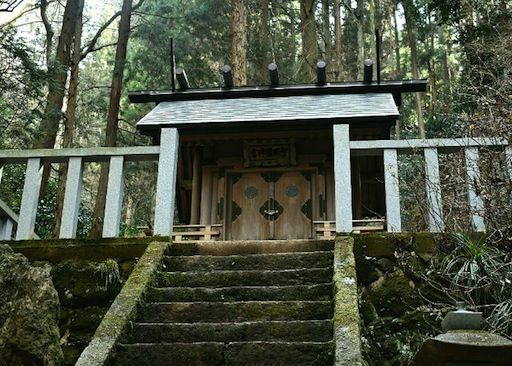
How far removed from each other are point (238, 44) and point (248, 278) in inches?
318

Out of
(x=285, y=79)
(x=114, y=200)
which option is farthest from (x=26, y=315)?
(x=285, y=79)

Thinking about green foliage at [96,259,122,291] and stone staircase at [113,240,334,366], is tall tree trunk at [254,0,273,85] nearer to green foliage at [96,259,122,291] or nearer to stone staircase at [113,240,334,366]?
stone staircase at [113,240,334,366]

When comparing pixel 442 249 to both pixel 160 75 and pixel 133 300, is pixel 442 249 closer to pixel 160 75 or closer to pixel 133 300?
pixel 133 300

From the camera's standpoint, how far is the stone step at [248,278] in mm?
6051

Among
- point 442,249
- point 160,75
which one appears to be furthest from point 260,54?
point 442,249

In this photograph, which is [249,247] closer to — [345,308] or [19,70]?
→ [345,308]

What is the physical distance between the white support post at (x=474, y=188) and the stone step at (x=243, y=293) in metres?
2.10

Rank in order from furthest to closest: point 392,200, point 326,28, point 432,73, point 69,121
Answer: point 432,73 → point 326,28 → point 69,121 → point 392,200

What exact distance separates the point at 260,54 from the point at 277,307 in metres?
15.0

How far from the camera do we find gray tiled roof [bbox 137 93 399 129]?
8031 mm

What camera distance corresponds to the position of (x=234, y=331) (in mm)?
5223

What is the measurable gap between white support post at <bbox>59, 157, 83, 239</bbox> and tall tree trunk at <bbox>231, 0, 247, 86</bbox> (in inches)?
234

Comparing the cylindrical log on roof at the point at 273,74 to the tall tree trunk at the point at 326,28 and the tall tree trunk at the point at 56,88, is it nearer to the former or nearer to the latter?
the tall tree trunk at the point at 56,88

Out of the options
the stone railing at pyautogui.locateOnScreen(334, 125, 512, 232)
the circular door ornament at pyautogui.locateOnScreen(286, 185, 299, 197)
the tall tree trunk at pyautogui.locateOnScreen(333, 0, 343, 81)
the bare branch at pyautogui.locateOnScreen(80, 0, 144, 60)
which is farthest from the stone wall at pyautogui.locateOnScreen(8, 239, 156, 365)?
the tall tree trunk at pyautogui.locateOnScreen(333, 0, 343, 81)
